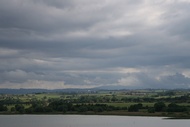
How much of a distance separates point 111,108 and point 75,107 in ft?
45.9

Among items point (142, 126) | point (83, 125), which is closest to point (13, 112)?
point (83, 125)

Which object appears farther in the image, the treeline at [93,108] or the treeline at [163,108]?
the treeline at [93,108]

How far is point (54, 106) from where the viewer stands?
14150 centimetres

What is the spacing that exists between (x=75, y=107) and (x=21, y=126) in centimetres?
5025

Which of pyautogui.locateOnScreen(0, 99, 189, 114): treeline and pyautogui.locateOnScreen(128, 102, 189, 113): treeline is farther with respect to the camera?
pyautogui.locateOnScreen(0, 99, 189, 114): treeline

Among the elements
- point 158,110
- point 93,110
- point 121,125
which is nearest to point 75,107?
point 93,110

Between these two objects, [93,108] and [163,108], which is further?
[93,108]

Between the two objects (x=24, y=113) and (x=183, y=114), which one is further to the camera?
(x=24, y=113)

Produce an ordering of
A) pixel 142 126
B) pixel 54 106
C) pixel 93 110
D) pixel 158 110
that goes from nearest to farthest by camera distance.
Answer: pixel 142 126
pixel 158 110
pixel 93 110
pixel 54 106

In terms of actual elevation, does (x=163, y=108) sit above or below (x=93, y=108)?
below

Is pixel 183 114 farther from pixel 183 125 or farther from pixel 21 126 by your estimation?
pixel 21 126

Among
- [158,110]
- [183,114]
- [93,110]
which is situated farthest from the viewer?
[93,110]

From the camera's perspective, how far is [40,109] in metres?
137

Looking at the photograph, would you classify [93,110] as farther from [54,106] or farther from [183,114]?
[183,114]
